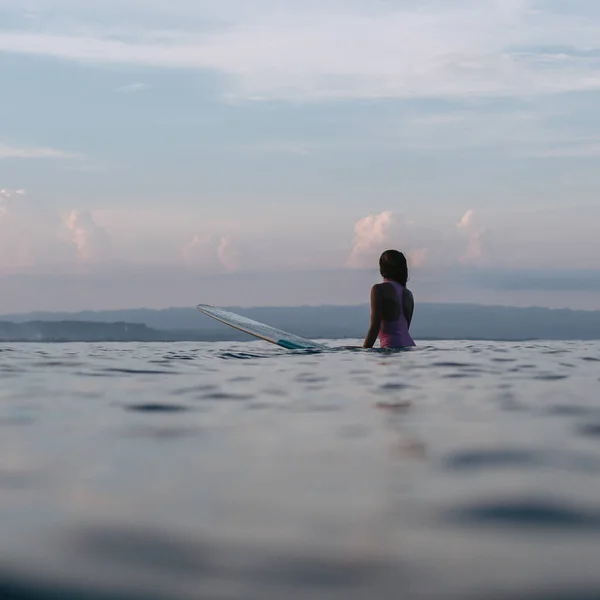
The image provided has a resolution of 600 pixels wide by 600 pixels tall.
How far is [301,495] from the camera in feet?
8.95

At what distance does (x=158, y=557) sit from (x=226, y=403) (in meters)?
3.26

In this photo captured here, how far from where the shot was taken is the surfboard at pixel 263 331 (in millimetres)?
11305

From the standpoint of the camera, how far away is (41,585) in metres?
1.88

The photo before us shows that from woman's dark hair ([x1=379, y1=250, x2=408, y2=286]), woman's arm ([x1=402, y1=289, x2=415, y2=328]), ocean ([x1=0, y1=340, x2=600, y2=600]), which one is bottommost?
ocean ([x1=0, y1=340, x2=600, y2=600])

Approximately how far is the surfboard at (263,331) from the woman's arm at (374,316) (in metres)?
1.40

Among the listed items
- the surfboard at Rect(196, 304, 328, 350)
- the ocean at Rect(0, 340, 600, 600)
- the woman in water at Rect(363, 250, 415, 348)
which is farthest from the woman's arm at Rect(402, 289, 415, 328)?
the ocean at Rect(0, 340, 600, 600)

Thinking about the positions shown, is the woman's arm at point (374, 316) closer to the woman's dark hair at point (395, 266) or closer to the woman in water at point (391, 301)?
the woman in water at point (391, 301)

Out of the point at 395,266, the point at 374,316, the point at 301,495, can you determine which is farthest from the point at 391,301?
the point at 301,495

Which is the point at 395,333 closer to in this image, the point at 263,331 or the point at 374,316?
the point at 374,316

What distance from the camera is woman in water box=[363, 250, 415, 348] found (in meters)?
9.50

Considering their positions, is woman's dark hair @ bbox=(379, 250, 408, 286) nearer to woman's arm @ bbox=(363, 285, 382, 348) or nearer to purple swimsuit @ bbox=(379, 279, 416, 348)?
purple swimsuit @ bbox=(379, 279, 416, 348)

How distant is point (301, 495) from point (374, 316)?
6986mm

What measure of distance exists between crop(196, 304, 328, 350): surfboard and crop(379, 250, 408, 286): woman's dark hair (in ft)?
6.50

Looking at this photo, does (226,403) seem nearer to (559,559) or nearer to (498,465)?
(498,465)
